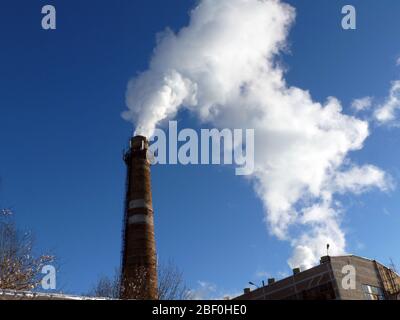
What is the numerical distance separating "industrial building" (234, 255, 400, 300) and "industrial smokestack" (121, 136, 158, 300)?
37.0ft

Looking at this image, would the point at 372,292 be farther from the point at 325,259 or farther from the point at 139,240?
the point at 139,240

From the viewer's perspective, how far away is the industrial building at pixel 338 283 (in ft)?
106

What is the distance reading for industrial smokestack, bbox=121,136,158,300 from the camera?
103ft

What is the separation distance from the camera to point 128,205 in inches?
1373

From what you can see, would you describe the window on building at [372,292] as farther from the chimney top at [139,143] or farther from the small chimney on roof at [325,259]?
the chimney top at [139,143]

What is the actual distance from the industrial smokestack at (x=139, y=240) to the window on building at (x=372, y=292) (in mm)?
16336

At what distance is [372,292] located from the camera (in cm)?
3419
